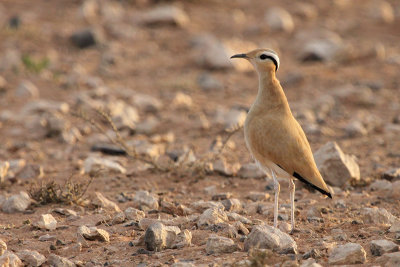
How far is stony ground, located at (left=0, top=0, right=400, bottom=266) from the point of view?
4422 mm

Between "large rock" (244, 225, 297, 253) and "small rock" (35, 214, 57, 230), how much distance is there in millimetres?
1458

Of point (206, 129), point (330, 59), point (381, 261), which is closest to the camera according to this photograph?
point (381, 261)

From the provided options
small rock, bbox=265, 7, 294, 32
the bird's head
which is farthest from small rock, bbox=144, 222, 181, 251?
small rock, bbox=265, 7, 294, 32

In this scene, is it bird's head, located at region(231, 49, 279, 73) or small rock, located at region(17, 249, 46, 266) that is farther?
bird's head, located at region(231, 49, 279, 73)

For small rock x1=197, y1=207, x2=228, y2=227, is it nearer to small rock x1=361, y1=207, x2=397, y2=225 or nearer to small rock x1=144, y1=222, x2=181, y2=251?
small rock x1=144, y1=222, x2=181, y2=251

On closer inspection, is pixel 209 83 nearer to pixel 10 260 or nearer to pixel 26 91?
pixel 26 91


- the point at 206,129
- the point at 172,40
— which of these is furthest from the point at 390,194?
the point at 172,40

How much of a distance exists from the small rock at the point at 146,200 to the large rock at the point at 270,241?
1380 mm

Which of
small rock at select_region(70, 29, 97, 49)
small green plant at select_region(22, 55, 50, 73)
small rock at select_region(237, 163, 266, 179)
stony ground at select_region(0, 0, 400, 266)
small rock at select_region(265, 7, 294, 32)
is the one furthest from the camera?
small rock at select_region(265, 7, 294, 32)

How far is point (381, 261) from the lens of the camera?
3938 mm

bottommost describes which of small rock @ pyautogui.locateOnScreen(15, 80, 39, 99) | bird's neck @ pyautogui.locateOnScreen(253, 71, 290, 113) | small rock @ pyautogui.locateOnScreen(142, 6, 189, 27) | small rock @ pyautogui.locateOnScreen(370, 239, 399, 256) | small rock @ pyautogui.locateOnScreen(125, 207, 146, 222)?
small rock @ pyautogui.locateOnScreen(15, 80, 39, 99)

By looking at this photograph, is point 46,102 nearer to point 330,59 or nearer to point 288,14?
point 330,59

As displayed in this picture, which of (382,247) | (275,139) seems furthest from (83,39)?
(382,247)

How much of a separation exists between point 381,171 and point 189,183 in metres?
1.89
